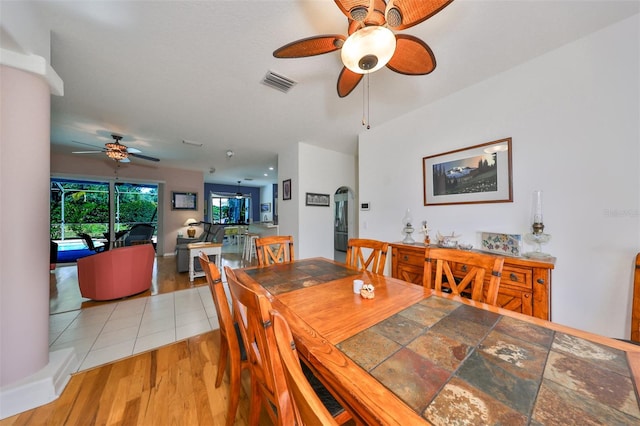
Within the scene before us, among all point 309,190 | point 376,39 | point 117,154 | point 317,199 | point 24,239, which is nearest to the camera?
point 376,39

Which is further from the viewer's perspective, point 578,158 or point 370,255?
point 370,255

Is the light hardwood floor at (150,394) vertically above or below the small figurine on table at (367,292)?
below

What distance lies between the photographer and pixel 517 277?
64.1 inches

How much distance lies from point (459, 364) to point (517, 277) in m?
1.44

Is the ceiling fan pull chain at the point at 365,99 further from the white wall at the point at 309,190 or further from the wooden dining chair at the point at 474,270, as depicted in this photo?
the white wall at the point at 309,190

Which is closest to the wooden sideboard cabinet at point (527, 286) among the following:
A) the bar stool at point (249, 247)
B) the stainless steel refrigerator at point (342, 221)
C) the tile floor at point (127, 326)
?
the tile floor at point (127, 326)

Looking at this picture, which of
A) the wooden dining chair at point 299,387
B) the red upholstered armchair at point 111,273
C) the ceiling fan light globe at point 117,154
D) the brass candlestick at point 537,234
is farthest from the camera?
the ceiling fan light globe at point 117,154

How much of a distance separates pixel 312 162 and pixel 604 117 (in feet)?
11.5

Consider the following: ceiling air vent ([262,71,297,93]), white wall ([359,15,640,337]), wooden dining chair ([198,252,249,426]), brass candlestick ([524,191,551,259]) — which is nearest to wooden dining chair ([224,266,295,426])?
wooden dining chair ([198,252,249,426])

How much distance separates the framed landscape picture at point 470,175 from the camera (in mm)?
2035

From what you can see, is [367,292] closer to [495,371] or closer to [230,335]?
[495,371]

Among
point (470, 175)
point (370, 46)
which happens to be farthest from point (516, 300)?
point (370, 46)

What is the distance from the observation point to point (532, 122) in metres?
1.87

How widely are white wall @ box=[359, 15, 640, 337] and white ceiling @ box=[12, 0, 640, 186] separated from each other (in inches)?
7.1
